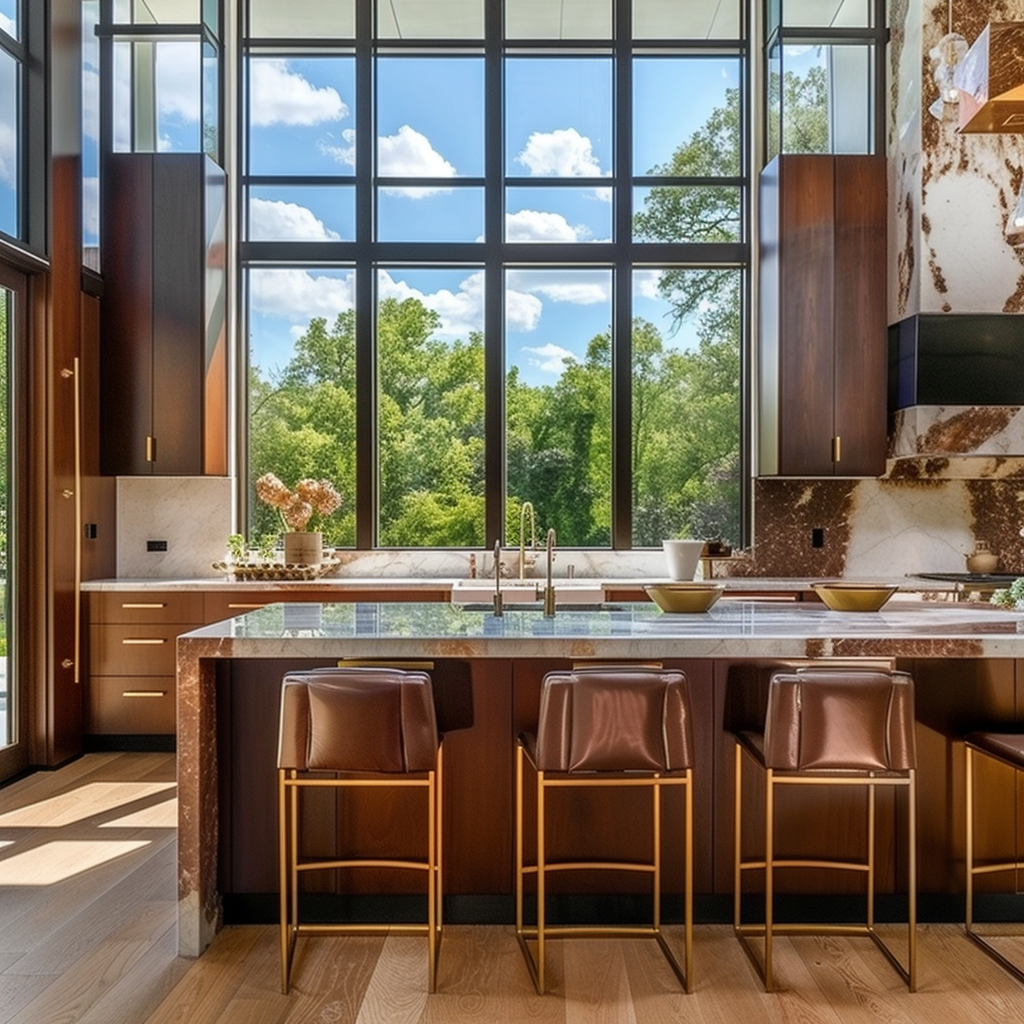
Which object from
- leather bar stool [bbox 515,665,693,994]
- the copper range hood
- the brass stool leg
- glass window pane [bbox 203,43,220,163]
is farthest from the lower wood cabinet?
the copper range hood

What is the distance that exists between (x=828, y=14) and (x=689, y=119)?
3.16 feet

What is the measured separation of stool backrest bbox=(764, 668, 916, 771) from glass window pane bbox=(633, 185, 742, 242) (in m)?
4.08

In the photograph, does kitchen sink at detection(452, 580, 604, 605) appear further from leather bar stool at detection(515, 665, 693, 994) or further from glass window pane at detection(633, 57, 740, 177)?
glass window pane at detection(633, 57, 740, 177)

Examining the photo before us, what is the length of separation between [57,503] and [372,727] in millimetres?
3101

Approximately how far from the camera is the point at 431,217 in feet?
20.2

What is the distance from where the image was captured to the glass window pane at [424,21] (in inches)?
241

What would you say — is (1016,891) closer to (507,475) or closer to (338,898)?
(338,898)

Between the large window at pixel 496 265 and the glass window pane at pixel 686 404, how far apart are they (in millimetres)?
14

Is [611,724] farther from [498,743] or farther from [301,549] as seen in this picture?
[301,549]

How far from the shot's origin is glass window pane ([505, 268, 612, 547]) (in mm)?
6164

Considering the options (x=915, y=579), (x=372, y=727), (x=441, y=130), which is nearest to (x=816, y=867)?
(x=372, y=727)

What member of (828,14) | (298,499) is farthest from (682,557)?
(828,14)

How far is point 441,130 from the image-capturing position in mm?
6156

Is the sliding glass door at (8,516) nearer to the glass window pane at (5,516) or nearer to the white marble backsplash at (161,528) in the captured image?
the glass window pane at (5,516)
